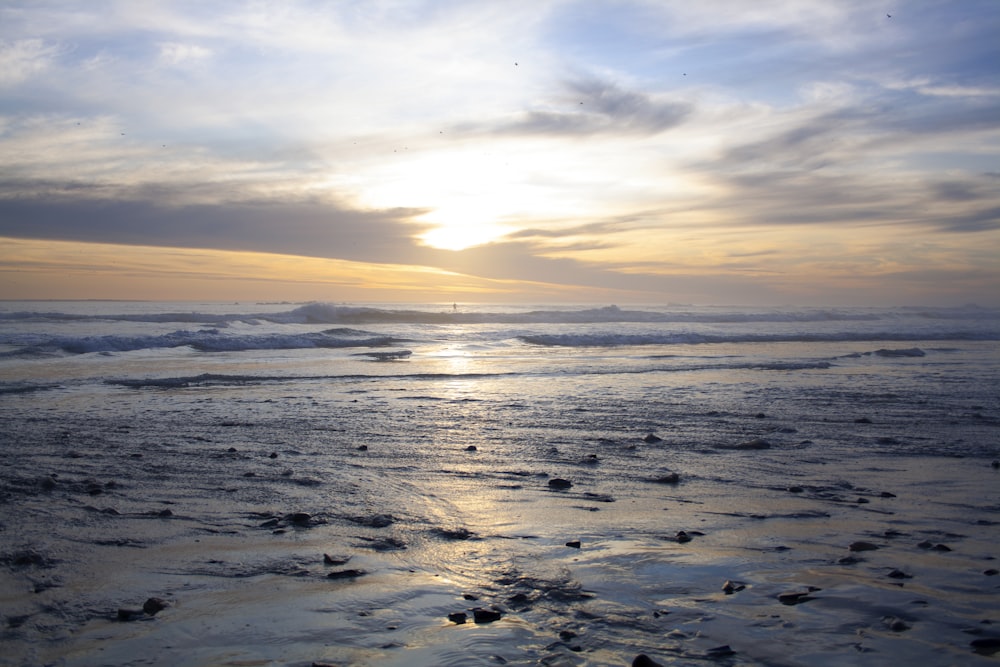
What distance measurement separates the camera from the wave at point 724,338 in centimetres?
3384

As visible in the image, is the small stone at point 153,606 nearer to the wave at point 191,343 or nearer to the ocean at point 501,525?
the ocean at point 501,525

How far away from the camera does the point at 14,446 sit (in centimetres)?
841

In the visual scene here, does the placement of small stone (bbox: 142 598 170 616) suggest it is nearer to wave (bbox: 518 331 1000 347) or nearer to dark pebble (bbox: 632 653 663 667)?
dark pebble (bbox: 632 653 663 667)

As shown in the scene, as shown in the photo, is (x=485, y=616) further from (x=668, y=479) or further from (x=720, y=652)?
(x=668, y=479)

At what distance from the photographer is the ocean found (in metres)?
3.55

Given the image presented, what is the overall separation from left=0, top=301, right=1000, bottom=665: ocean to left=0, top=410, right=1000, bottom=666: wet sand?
2 cm

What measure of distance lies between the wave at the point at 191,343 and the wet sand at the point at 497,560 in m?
19.3

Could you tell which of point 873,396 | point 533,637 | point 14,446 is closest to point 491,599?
point 533,637

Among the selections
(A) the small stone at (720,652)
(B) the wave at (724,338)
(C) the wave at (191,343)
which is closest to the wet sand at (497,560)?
(A) the small stone at (720,652)

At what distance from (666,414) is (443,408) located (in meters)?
3.77

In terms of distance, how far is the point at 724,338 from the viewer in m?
36.3

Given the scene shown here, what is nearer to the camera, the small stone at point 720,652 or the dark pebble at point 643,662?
the dark pebble at point 643,662

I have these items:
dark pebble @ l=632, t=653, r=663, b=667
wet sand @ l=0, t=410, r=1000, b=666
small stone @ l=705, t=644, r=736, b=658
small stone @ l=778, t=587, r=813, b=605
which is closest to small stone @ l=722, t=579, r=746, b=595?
wet sand @ l=0, t=410, r=1000, b=666

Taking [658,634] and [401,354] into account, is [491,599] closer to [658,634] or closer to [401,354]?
[658,634]
